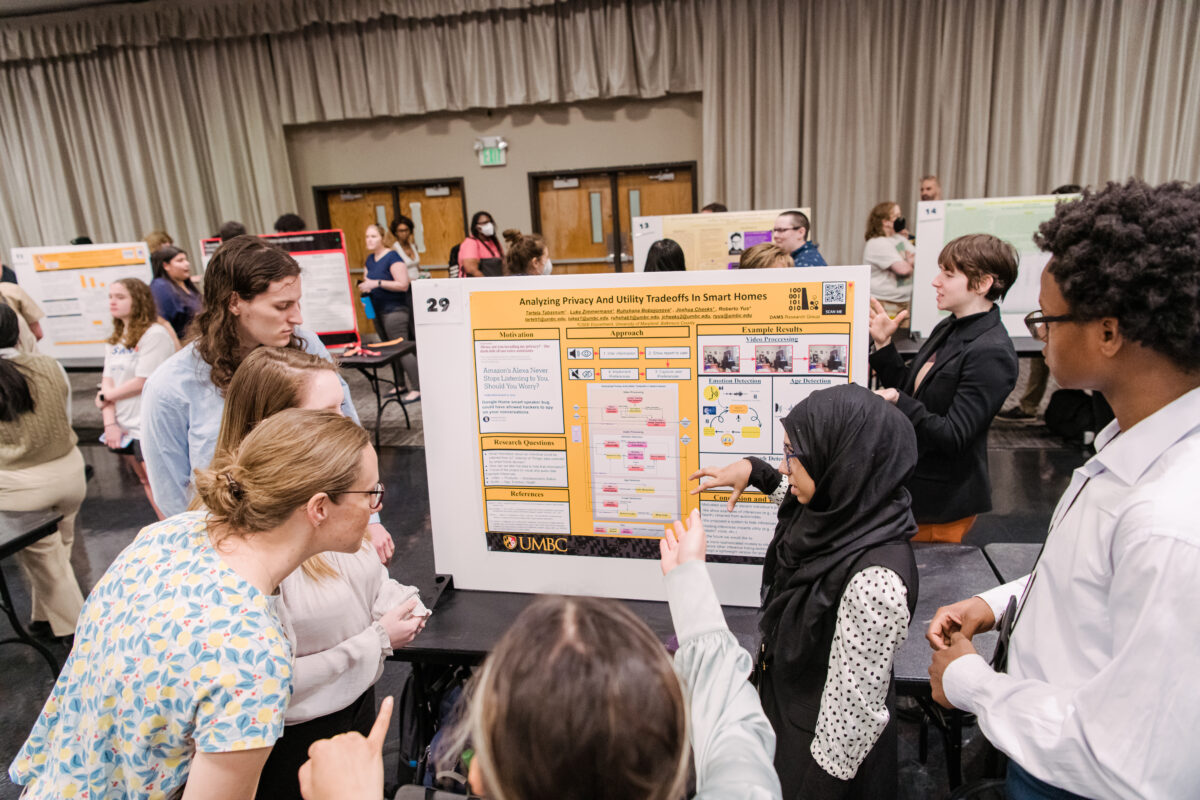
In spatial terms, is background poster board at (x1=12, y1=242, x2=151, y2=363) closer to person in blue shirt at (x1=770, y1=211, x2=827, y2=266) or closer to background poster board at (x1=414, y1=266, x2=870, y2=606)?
person in blue shirt at (x1=770, y1=211, x2=827, y2=266)

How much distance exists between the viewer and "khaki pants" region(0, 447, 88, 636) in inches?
104

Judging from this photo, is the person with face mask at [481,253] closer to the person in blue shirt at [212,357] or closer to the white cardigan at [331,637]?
the person in blue shirt at [212,357]

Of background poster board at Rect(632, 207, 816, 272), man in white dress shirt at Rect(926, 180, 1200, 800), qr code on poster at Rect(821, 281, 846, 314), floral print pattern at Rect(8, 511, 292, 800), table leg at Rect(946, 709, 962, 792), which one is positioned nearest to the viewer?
man in white dress shirt at Rect(926, 180, 1200, 800)

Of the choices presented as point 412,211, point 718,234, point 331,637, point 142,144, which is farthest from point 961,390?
point 142,144

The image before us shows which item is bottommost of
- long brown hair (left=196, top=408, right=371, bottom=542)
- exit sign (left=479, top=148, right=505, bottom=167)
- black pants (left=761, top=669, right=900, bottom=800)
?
black pants (left=761, top=669, right=900, bottom=800)

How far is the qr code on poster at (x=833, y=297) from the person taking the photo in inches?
57.4

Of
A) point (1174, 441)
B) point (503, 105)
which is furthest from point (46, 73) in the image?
point (1174, 441)

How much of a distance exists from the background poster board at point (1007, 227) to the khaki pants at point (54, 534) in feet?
14.7

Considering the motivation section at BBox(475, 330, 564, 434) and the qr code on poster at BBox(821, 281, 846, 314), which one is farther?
the motivation section at BBox(475, 330, 564, 434)

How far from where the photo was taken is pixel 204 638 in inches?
36.9

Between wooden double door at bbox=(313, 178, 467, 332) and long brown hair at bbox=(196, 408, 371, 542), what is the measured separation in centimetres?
750

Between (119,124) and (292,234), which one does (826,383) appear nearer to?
(292,234)

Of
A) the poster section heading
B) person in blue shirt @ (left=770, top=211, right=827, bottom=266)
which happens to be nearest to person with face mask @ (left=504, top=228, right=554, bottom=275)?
person in blue shirt @ (left=770, top=211, right=827, bottom=266)

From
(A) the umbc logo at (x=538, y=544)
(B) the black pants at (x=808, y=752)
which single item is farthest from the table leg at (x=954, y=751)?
(A) the umbc logo at (x=538, y=544)
